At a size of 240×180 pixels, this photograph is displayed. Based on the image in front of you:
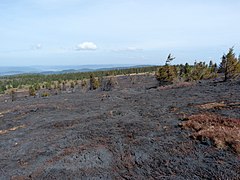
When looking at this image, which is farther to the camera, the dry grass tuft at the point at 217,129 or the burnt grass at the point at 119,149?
the dry grass tuft at the point at 217,129

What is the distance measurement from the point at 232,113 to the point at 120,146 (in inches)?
390

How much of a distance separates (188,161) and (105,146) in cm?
510

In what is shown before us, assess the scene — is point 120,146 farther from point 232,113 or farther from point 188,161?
point 232,113

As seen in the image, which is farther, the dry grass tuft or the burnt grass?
the dry grass tuft

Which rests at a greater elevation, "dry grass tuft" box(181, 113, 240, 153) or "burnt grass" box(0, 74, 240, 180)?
"dry grass tuft" box(181, 113, 240, 153)

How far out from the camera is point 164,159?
1337 cm

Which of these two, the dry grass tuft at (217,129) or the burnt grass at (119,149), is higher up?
the dry grass tuft at (217,129)

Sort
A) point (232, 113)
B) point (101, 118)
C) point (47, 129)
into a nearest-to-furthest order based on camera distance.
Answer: point (232, 113)
point (47, 129)
point (101, 118)

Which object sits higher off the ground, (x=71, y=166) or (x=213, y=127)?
(x=213, y=127)

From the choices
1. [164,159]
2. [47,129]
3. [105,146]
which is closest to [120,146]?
[105,146]

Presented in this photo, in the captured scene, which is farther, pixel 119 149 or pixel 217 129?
pixel 217 129

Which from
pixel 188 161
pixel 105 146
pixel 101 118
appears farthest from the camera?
pixel 101 118

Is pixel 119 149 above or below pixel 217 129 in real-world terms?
below

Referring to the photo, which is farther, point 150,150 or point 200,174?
point 150,150
